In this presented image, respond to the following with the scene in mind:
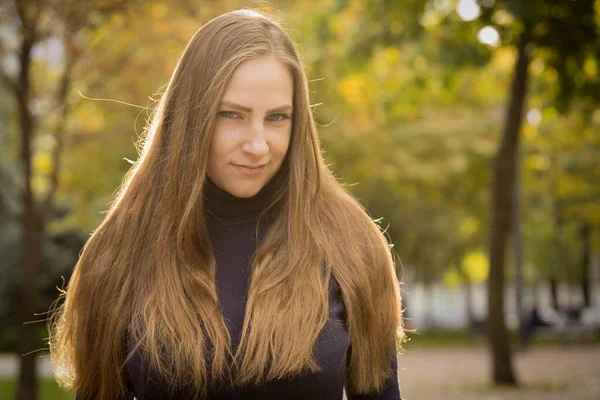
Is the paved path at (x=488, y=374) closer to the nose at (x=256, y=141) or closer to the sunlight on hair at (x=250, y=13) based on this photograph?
the sunlight on hair at (x=250, y=13)

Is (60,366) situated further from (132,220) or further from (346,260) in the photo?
(346,260)

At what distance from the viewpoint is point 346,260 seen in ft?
8.33

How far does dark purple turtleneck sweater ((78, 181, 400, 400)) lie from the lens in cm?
237

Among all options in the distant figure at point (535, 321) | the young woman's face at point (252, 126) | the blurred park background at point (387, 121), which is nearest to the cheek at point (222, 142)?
the young woman's face at point (252, 126)

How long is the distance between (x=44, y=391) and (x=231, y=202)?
1242 centimetres

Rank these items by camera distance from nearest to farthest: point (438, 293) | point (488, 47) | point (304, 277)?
point (304, 277)
point (488, 47)
point (438, 293)

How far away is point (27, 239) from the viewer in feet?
33.7

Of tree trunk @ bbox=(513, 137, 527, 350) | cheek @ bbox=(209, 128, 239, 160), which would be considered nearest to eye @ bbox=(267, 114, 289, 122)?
cheek @ bbox=(209, 128, 239, 160)

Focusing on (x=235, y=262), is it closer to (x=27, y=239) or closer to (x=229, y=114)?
(x=229, y=114)

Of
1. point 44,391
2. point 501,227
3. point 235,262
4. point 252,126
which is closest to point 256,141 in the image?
point 252,126

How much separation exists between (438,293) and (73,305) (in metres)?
61.1

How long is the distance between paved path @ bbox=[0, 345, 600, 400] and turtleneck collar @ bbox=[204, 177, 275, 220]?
25.7 ft

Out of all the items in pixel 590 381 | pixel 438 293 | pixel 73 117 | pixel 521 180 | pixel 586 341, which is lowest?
pixel 438 293

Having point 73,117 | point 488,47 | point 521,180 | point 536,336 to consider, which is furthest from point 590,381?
point 536,336
